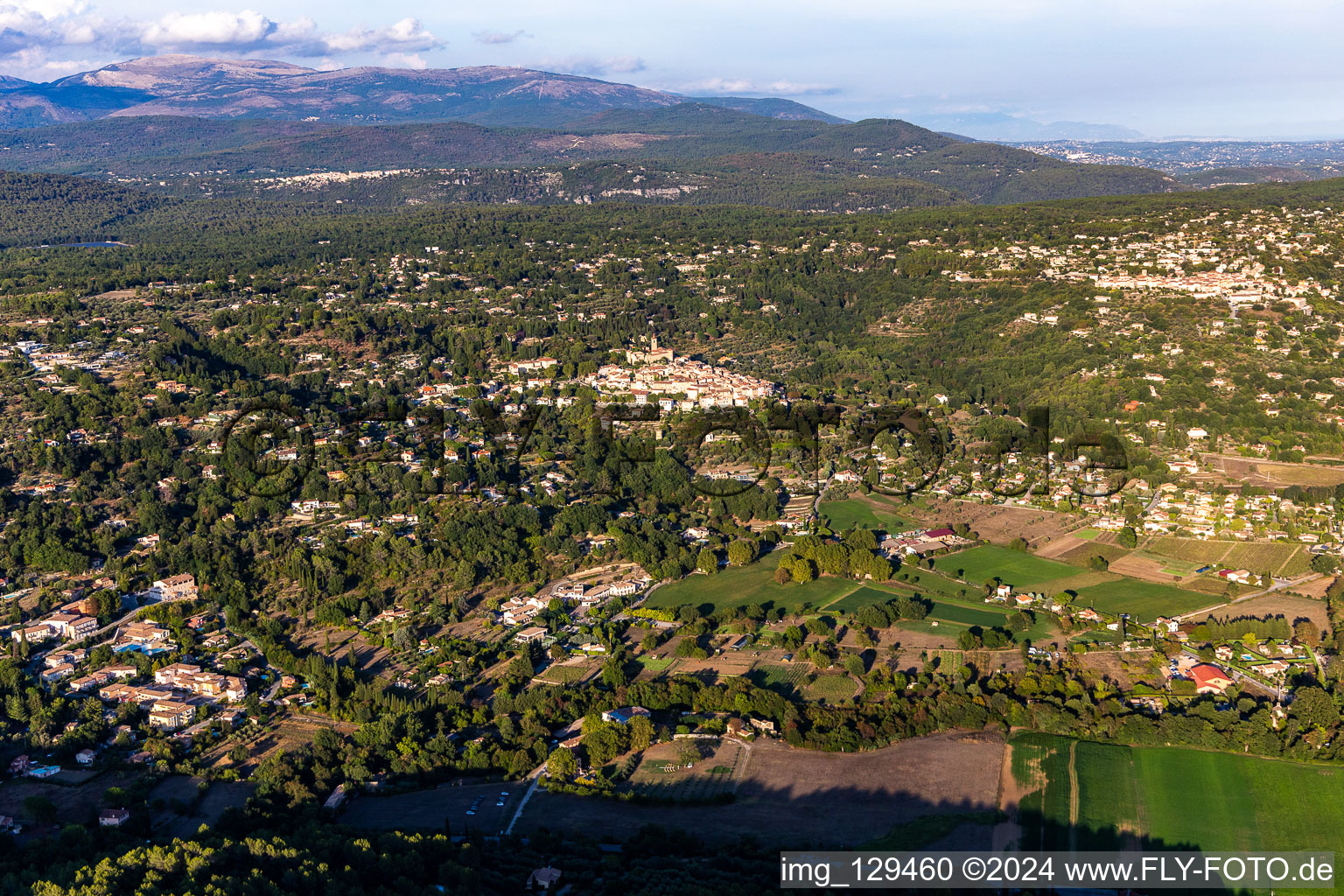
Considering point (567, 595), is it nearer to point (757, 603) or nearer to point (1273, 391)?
point (757, 603)

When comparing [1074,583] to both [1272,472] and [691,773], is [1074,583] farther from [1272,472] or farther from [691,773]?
[691,773]

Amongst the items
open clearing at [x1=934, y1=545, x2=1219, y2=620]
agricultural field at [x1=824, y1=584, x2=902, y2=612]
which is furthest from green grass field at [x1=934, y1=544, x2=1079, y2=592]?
agricultural field at [x1=824, y1=584, x2=902, y2=612]

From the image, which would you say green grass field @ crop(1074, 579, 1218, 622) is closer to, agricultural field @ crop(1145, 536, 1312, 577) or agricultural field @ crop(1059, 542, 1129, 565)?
agricultural field @ crop(1059, 542, 1129, 565)

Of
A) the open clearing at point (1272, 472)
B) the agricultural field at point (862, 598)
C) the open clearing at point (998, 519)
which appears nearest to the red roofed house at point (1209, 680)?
the agricultural field at point (862, 598)

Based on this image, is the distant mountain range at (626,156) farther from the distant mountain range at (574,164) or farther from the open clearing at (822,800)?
the open clearing at (822,800)

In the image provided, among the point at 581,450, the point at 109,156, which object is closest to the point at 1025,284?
the point at 581,450
